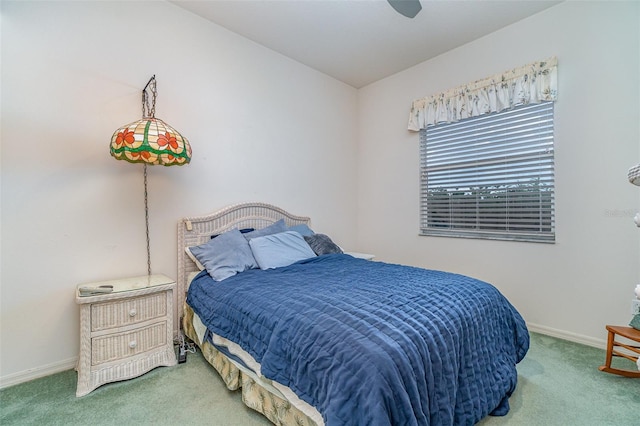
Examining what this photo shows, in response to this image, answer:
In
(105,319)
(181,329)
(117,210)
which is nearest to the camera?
(105,319)

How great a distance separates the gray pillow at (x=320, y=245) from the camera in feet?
9.56

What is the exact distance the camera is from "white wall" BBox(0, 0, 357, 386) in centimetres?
191

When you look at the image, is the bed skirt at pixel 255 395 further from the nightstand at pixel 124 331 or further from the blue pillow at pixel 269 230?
the blue pillow at pixel 269 230

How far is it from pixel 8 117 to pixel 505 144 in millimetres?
3918

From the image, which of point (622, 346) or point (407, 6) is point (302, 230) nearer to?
point (407, 6)

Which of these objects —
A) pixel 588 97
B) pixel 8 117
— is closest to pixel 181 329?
pixel 8 117

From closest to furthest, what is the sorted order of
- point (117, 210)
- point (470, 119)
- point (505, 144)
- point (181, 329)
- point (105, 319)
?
point (105, 319), point (117, 210), point (181, 329), point (505, 144), point (470, 119)

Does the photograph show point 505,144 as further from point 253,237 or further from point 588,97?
Result: point 253,237

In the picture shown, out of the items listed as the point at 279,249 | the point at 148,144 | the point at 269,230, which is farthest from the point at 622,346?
the point at 148,144

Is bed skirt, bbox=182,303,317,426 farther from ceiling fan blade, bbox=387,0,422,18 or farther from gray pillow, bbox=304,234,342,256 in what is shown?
ceiling fan blade, bbox=387,0,422,18

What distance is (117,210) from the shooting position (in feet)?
7.42

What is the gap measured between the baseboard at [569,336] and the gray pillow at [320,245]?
1.93 metres

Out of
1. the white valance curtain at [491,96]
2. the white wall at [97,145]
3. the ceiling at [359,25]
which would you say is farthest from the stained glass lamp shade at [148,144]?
the white valance curtain at [491,96]

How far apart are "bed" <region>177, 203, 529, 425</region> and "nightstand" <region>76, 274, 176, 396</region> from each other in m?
0.23
